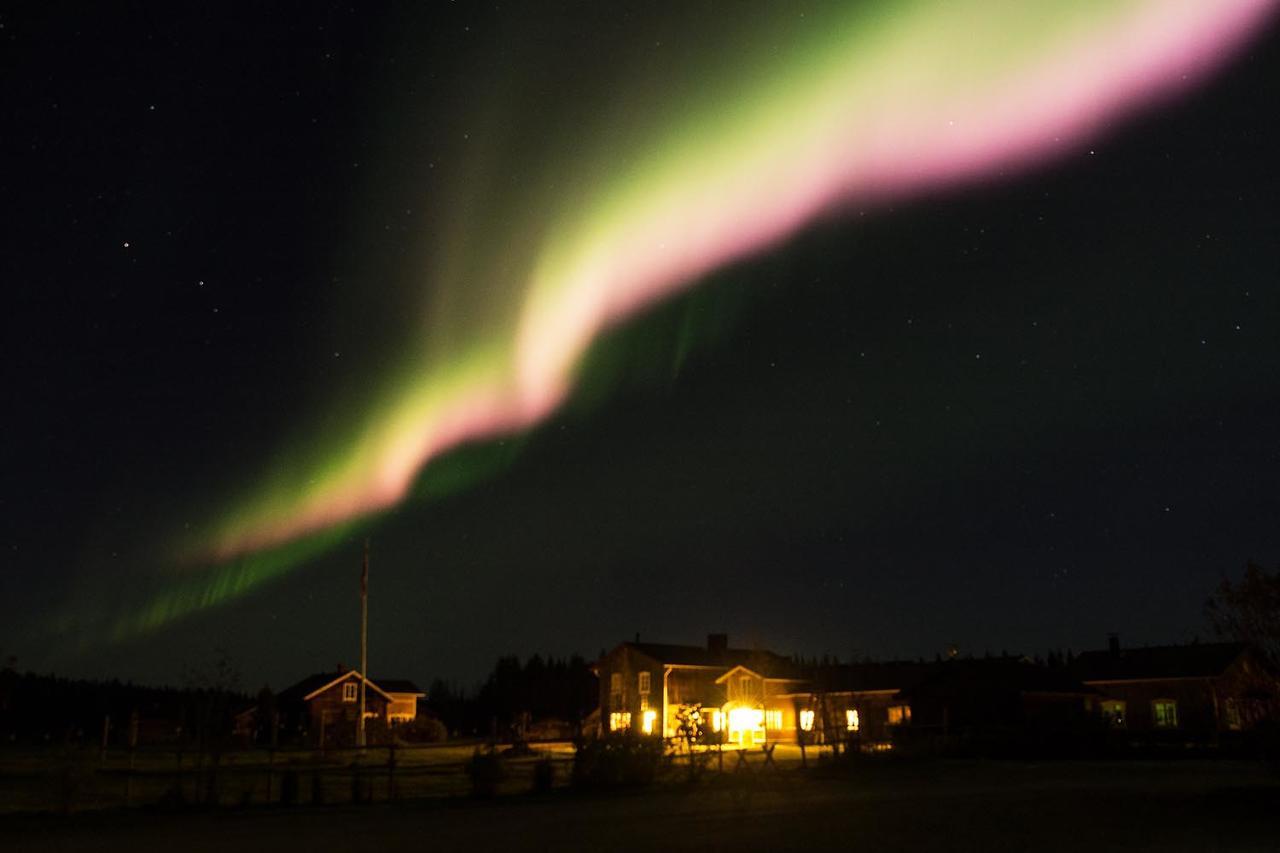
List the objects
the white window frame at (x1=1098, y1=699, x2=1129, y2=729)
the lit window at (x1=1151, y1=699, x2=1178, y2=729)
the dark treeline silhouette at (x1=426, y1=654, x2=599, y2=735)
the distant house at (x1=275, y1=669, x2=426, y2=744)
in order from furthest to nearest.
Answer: the dark treeline silhouette at (x1=426, y1=654, x2=599, y2=735) < the distant house at (x1=275, y1=669, x2=426, y2=744) < the white window frame at (x1=1098, y1=699, x2=1129, y2=729) < the lit window at (x1=1151, y1=699, x2=1178, y2=729)

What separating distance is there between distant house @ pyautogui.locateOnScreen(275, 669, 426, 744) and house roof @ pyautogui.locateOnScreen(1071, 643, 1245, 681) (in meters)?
42.0

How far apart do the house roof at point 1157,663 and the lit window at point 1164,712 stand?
4.51 ft

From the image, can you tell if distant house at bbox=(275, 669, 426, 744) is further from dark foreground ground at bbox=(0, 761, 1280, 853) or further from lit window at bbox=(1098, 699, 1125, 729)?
dark foreground ground at bbox=(0, 761, 1280, 853)

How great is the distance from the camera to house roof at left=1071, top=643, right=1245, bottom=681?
205ft

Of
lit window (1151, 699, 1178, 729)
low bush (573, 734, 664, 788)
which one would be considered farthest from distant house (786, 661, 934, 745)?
low bush (573, 734, 664, 788)

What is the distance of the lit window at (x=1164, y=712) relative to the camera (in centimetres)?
6266

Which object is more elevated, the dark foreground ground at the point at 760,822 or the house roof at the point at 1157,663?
the house roof at the point at 1157,663

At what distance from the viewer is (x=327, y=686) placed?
76.7m

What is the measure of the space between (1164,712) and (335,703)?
164 ft

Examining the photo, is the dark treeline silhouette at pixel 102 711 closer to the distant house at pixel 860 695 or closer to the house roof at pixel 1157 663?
the distant house at pixel 860 695

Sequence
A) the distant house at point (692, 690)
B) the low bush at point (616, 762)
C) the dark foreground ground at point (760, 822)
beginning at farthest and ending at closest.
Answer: the distant house at point (692, 690) → the low bush at point (616, 762) → the dark foreground ground at point (760, 822)

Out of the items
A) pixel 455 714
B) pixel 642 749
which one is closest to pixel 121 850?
pixel 642 749

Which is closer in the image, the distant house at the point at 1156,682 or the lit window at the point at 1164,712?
the distant house at the point at 1156,682

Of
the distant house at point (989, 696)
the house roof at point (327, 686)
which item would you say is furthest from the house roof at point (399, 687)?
the distant house at point (989, 696)
